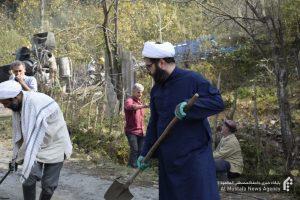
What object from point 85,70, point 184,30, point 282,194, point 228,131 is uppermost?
point 184,30

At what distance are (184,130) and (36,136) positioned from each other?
4.91 feet

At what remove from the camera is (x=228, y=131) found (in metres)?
6.09

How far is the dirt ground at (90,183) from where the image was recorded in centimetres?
610

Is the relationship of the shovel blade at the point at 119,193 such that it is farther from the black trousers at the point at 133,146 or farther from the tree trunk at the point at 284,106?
the black trousers at the point at 133,146

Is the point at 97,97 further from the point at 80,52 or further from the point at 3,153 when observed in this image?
the point at 80,52

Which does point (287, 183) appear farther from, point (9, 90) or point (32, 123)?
point (9, 90)

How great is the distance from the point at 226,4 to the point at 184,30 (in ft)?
17.1

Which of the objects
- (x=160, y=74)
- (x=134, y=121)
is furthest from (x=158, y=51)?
(x=134, y=121)

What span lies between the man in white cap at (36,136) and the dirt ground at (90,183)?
164 centimetres

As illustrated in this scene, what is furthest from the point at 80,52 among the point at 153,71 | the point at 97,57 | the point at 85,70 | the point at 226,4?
the point at 153,71

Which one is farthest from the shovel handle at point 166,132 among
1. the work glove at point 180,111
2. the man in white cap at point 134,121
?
the man in white cap at point 134,121

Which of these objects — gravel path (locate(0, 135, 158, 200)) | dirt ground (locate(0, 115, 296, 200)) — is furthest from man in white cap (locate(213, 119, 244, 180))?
gravel path (locate(0, 135, 158, 200))

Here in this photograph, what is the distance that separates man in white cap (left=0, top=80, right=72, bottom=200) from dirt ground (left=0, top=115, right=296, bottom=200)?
164 centimetres

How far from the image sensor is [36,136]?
4.17 metres
